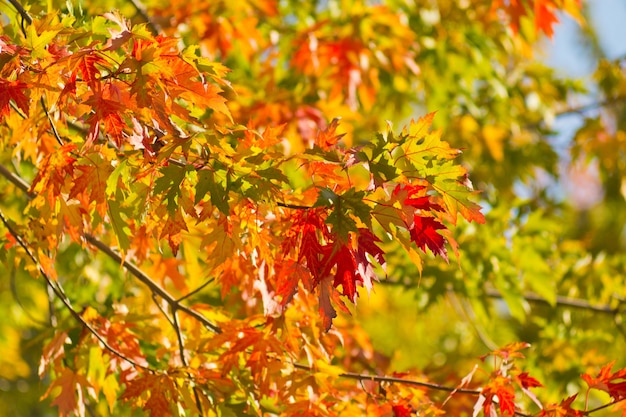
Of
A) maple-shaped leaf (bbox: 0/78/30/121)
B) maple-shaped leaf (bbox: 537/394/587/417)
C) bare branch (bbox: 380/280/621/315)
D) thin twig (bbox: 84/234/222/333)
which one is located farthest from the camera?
bare branch (bbox: 380/280/621/315)

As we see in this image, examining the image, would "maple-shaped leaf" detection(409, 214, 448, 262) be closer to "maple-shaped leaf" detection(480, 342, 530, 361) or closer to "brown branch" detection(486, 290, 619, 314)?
"maple-shaped leaf" detection(480, 342, 530, 361)

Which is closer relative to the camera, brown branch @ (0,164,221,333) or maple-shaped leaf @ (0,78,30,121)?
maple-shaped leaf @ (0,78,30,121)

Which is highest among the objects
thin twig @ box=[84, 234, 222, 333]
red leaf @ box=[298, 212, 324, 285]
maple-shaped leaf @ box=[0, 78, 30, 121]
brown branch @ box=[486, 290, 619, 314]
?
maple-shaped leaf @ box=[0, 78, 30, 121]

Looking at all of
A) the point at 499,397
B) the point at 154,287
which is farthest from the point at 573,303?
the point at 154,287

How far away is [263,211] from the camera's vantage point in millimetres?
1969

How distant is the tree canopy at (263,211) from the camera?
1.88 meters

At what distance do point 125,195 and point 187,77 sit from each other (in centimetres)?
35

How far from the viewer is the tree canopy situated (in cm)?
188

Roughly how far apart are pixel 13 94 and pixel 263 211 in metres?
0.59

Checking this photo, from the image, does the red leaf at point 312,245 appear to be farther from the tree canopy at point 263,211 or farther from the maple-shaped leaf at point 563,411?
the maple-shaped leaf at point 563,411

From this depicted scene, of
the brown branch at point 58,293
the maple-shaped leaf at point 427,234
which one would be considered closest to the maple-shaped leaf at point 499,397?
the maple-shaped leaf at point 427,234

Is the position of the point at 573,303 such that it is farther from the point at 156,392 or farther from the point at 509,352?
the point at 156,392

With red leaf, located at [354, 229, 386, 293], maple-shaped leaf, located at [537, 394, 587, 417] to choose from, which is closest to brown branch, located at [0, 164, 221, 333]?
red leaf, located at [354, 229, 386, 293]

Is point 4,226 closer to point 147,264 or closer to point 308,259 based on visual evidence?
point 147,264
